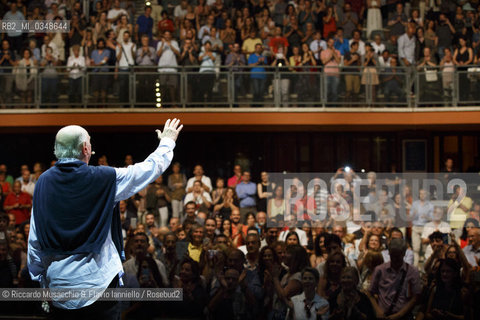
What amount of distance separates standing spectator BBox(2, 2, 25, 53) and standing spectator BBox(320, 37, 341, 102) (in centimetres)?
655

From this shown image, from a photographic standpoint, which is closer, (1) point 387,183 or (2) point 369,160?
(1) point 387,183

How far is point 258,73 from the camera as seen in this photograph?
14.9m

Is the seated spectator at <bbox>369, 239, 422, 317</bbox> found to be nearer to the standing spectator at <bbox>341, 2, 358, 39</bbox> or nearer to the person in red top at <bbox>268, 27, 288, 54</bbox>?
the person in red top at <bbox>268, 27, 288, 54</bbox>

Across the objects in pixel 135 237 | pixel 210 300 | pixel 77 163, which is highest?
pixel 77 163

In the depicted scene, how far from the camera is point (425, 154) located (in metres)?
17.3

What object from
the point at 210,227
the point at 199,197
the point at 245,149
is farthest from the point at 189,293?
the point at 245,149

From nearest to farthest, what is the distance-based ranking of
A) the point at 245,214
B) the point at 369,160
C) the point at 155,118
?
the point at 245,214 → the point at 155,118 → the point at 369,160

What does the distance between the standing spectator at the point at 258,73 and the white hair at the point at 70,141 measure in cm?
1102

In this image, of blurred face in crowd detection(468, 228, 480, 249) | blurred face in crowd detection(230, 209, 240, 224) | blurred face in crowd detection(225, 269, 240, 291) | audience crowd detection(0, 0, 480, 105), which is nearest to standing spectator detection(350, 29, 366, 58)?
audience crowd detection(0, 0, 480, 105)

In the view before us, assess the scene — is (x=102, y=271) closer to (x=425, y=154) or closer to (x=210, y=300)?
(x=210, y=300)

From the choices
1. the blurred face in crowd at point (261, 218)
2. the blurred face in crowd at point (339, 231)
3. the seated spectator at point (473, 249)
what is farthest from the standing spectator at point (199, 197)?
the seated spectator at point (473, 249)

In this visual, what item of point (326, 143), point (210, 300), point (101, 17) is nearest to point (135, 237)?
point (210, 300)

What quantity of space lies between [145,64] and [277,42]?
279 centimetres

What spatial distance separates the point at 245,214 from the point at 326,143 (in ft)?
19.6
